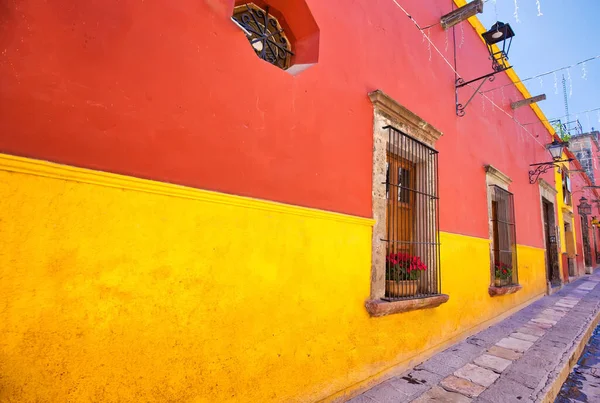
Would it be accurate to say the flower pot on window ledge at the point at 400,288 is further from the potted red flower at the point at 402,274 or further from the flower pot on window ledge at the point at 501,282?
the flower pot on window ledge at the point at 501,282

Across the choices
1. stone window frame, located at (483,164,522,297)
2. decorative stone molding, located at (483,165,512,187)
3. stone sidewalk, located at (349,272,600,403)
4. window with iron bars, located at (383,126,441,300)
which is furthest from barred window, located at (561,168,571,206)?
window with iron bars, located at (383,126,441,300)

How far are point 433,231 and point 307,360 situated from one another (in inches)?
91.2

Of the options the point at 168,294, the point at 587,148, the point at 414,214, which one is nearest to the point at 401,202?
the point at 414,214

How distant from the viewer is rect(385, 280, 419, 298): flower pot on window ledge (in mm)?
3154

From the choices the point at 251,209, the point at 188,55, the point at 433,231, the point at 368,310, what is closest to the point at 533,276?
the point at 433,231

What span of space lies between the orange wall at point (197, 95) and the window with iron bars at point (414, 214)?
0.61m

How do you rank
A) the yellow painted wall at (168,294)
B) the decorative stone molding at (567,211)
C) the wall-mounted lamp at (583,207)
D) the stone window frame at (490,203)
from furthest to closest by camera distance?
the wall-mounted lamp at (583,207)
the decorative stone molding at (567,211)
the stone window frame at (490,203)
the yellow painted wall at (168,294)

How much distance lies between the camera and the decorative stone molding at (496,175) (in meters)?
5.50

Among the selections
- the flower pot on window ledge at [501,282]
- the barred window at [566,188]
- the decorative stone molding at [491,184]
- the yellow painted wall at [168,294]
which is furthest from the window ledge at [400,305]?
the barred window at [566,188]

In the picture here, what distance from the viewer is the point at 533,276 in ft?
24.5

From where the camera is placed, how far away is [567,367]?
3.57m

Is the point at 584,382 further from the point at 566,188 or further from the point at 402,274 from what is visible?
the point at 566,188

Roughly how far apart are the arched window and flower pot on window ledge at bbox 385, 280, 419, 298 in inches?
89.1

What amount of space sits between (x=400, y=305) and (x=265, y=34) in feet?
8.78
